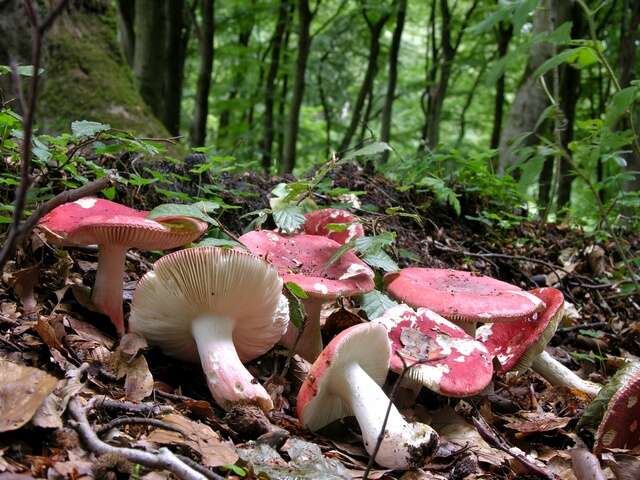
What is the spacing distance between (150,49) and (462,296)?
6422 mm

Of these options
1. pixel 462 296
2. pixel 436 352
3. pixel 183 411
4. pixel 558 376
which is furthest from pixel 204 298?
pixel 558 376

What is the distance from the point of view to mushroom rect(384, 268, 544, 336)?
232 centimetres

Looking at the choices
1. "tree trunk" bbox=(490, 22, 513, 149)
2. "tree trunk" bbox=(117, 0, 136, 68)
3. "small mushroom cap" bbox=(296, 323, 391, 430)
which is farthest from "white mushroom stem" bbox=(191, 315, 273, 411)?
Result: "tree trunk" bbox=(490, 22, 513, 149)

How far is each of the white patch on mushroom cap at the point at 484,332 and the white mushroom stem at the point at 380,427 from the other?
3.47 ft

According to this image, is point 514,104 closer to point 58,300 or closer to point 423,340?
point 423,340

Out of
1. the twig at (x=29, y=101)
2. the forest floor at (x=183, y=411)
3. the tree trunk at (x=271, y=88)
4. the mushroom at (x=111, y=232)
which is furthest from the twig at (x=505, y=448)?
the tree trunk at (x=271, y=88)

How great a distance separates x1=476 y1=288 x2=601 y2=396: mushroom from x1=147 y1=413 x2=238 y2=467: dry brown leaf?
1.48 metres

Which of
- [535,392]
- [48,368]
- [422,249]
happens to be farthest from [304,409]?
[422,249]

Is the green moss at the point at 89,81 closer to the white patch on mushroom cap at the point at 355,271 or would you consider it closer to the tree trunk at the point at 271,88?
the white patch on mushroom cap at the point at 355,271

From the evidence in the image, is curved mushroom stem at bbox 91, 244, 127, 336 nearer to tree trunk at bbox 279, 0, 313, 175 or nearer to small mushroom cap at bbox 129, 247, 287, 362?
small mushroom cap at bbox 129, 247, 287, 362

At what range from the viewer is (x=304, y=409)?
196 centimetres

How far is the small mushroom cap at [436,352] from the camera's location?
2.07 meters

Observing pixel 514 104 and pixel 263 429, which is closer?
pixel 263 429

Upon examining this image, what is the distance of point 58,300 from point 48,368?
0.50m
